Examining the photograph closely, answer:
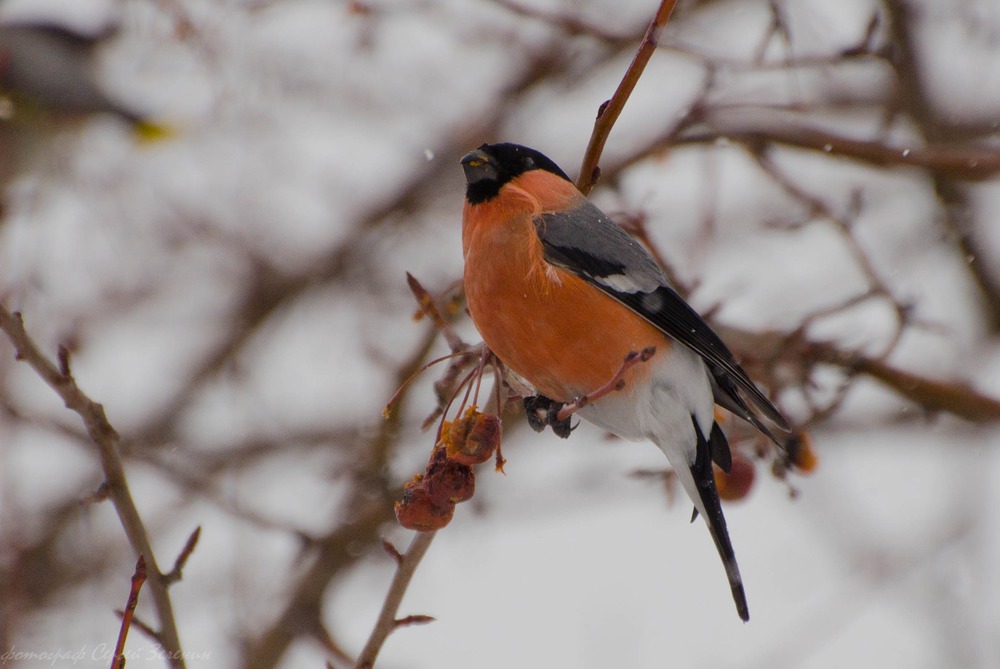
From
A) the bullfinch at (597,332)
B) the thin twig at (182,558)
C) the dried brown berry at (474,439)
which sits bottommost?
the thin twig at (182,558)

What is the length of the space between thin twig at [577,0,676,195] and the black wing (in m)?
0.42

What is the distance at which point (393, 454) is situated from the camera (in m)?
2.70

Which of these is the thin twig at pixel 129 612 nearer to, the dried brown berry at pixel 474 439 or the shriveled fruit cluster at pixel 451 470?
the shriveled fruit cluster at pixel 451 470

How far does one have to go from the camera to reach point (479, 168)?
8.55ft

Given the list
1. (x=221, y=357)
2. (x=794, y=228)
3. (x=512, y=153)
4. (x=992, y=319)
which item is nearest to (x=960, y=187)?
(x=992, y=319)

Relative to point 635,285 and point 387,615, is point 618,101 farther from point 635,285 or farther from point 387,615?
point 387,615

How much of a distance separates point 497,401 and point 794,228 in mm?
1325

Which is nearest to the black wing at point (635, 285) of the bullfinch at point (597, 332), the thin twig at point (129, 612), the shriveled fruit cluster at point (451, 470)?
the bullfinch at point (597, 332)

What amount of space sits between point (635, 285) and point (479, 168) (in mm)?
530

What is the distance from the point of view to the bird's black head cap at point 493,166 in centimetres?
260

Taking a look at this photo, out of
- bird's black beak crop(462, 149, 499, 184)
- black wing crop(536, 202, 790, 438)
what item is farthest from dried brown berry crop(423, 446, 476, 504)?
bird's black beak crop(462, 149, 499, 184)

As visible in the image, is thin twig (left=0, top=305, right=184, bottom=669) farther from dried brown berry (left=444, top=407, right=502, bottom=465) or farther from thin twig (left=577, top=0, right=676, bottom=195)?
thin twig (left=577, top=0, right=676, bottom=195)

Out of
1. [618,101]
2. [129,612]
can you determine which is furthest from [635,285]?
[129,612]

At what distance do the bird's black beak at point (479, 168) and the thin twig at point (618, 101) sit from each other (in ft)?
2.08
